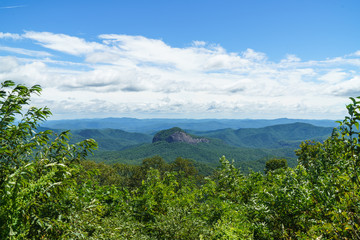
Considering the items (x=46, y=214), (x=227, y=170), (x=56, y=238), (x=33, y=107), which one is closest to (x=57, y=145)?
(x=33, y=107)

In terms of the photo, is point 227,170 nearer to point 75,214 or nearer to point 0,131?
point 75,214

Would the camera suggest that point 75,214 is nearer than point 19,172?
No

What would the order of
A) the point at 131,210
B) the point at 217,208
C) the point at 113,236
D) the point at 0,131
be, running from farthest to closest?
the point at 131,210 → the point at 217,208 → the point at 113,236 → the point at 0,131

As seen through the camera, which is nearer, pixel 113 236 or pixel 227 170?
pixel 113 236

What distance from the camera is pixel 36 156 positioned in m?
5.12

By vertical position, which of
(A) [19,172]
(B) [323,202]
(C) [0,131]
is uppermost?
(C) [0,131]

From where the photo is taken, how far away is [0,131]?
465cm

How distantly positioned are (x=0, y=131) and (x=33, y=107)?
93cm

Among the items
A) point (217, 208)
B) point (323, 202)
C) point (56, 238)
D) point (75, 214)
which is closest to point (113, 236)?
point (75, 214)

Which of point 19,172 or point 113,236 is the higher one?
point 19,172

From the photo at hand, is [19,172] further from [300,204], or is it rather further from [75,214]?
[300,204]

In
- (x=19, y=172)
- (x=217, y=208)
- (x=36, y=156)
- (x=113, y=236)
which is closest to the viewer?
(x=19, y=172)

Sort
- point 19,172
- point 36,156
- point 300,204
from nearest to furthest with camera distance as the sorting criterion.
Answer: point 19,172 → point 36,156 → point 300,204

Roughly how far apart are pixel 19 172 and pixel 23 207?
648 millimetres
